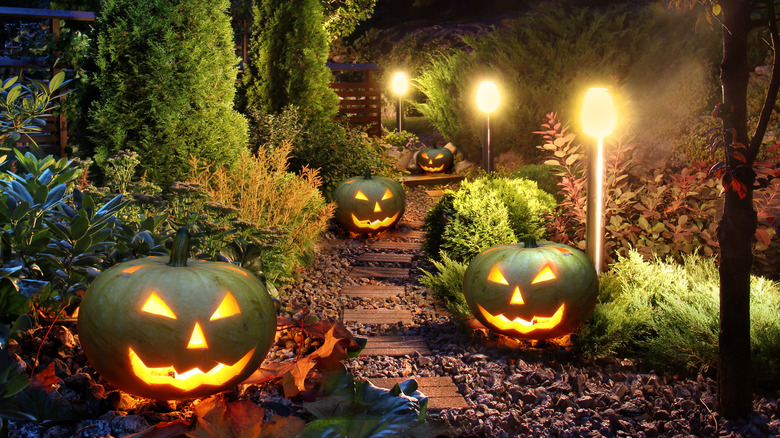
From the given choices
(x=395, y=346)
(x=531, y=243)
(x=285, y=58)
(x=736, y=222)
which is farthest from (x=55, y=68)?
(x=736, y=222)

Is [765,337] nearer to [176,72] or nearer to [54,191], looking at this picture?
[54,191]

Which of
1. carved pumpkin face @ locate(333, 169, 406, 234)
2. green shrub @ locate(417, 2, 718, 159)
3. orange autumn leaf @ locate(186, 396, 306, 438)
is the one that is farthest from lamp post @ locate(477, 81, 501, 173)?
orange autumn leaf @ locate(186, 396, 306, 438)

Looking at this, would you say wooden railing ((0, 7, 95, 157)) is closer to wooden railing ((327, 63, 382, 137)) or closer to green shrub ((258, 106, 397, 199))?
green shrub ((258, 106, 397, 199))

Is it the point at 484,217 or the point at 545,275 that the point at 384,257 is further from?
the point at 545,275

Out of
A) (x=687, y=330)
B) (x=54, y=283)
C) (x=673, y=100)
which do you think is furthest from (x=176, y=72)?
(x=673, y=100)

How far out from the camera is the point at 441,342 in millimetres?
3590

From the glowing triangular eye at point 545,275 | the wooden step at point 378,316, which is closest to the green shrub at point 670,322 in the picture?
Result: the glowing triangular eye at point 545,275

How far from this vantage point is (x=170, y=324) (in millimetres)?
1951

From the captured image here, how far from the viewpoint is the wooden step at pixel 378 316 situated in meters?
4.03

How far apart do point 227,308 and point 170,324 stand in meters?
0.19

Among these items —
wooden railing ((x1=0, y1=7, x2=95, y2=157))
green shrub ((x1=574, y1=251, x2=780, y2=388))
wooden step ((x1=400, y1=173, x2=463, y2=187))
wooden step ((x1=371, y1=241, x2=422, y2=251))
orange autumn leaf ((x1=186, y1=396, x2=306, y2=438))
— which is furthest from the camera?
wooden step ((x1=400, y1=173, x2=463, y2=187))

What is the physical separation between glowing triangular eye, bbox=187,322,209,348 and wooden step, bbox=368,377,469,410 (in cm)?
98

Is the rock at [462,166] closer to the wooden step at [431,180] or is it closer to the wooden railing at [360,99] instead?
the wooden step at [431,180]

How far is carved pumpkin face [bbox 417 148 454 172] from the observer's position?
1193 cm
